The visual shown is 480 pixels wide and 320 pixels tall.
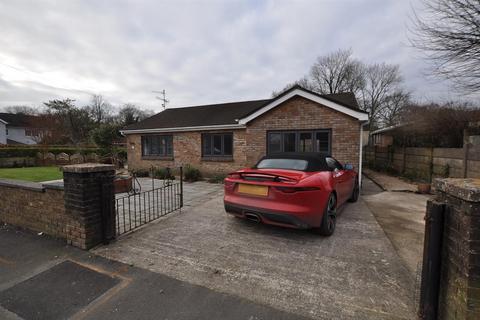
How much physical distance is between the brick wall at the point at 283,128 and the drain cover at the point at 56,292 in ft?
22.7

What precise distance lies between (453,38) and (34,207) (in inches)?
430

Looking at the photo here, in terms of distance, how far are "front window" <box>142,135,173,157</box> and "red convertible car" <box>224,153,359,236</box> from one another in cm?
959

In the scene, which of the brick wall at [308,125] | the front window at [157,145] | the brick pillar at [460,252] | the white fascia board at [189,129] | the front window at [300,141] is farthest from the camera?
the front window at [157,145]

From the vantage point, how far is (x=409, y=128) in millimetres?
10664

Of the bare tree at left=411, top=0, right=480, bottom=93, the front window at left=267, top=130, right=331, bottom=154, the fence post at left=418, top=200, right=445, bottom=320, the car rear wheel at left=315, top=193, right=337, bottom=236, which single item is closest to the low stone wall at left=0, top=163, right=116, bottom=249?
the car rear wheel at left=315, top=193, right=337, bottom=236

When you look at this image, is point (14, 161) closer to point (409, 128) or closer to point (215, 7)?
point (215, 7)

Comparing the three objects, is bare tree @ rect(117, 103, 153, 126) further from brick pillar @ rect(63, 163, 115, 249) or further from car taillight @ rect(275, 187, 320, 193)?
car taillight @ rect(275, 187, 320, 193)

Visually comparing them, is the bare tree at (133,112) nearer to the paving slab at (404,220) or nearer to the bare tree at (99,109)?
the bare tree at (99,109)

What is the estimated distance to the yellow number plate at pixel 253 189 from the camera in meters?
3.70

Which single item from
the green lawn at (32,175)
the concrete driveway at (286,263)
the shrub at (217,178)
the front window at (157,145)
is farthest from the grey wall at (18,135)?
the concrete driveway at (286,263)

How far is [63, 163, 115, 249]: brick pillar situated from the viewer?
3.17 m

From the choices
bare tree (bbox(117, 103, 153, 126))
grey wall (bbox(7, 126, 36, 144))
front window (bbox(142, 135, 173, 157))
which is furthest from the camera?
bare tree (bbox(117, 103, 153, 126))

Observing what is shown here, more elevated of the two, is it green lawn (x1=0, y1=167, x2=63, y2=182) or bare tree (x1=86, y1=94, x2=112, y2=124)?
bare tree (x1=86, y1=94, x2=112, y2=124)

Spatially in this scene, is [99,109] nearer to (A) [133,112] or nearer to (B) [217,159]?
(A) [133,112]
